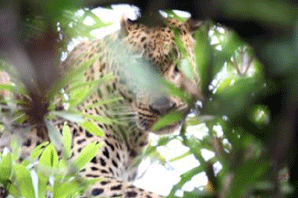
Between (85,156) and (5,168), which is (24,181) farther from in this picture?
(85,156)

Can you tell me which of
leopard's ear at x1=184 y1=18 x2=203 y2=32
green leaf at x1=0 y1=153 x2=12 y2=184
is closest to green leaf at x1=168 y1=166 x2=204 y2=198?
leopard's ear at x1=184 y1=18 x2=203 y2=32

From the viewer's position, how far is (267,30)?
465 millimetres

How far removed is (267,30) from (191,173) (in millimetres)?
260

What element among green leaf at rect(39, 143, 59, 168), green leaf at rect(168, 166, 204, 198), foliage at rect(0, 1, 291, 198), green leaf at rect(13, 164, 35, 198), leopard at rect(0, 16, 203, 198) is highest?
foliage at rect(0, 1, 291, 198)

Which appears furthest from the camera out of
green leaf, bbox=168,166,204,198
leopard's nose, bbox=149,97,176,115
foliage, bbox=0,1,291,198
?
leopard's nose, bbox=149,97,176,115

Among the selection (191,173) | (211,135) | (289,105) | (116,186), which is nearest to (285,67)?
(289,105)

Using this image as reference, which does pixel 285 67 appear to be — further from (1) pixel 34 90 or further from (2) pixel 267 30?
(1) pixel 34 90

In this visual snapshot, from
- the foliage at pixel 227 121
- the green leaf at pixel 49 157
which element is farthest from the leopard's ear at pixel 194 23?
the green leaf at pixel 49 157

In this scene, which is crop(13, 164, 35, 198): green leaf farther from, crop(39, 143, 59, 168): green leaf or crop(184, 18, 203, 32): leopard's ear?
crop(184, 18, 203, 32): leopard's ear

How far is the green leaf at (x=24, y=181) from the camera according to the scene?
198cm

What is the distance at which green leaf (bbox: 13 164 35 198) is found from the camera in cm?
198

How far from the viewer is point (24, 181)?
2.06 metres

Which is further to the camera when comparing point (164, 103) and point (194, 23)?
point (164, 103)

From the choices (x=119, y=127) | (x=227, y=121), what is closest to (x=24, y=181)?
(x=227, y=121)
